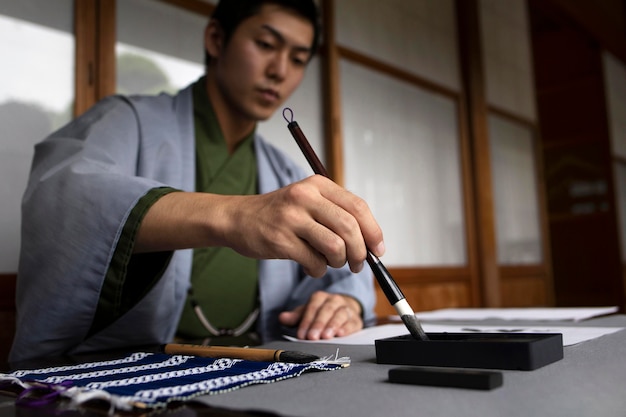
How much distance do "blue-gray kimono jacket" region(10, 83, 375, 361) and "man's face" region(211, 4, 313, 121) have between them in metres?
0.30

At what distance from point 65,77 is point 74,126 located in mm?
782

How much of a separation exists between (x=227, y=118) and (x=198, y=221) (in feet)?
2.88

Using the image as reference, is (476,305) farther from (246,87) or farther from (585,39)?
(585,39)

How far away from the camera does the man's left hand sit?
1.01 meters

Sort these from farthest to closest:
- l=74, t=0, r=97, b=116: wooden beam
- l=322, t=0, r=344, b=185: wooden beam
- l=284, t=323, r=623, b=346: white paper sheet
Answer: l=322, t=0, r=344, b=185: wooden beam
l=74, t=0, r=97, b=116: wooden beam
l=284, t=323, r=623, b=346: white paper sheet

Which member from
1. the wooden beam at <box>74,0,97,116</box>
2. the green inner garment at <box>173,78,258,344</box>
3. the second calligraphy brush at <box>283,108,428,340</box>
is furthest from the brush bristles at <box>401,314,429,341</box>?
the wooden beam at <box>74,0,97,116</box>

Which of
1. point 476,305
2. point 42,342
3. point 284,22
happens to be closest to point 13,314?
point 42,342

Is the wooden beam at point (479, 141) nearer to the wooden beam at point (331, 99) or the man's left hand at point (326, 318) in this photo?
the wooden beam at point (331, 99)

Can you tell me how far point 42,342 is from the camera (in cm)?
95

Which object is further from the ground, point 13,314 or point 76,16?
point 76,16

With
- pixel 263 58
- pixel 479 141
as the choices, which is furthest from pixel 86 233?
pixel 479 141

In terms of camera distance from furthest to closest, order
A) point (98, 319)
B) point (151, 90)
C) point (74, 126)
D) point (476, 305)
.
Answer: point (476, 305)
point (151, 90)
point (74, 126)
point (98, 319)

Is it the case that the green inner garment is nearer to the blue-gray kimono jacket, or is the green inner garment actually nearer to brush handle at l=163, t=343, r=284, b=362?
the blue-gray kimono jacket

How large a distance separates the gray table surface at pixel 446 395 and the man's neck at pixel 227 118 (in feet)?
3.66
